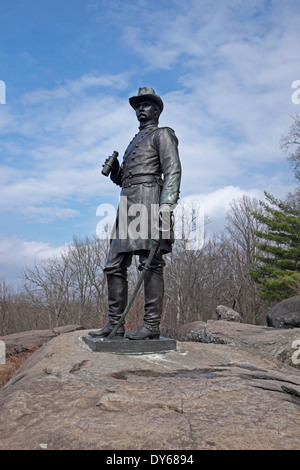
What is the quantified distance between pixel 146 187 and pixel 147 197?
11 centimetres

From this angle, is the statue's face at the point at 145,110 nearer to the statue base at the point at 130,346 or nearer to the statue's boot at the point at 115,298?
the statue's boot at the point at 115,298

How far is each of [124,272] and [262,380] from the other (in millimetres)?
1965

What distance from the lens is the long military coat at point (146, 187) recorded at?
14.4 ft

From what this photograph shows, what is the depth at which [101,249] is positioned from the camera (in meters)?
26.7

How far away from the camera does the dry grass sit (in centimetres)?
719

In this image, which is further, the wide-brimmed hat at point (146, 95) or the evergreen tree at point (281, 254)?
the evergreen tree at point (281, 254)

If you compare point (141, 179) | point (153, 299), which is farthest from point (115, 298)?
point (141, 179)

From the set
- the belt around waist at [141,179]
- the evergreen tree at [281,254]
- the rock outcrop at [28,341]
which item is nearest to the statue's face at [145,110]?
the belt around waist at [141,179]

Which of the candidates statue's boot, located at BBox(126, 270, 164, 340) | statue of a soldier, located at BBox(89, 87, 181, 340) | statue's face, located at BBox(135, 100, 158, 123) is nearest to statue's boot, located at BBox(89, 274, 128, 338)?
statue of a soldier, located at BBox(89, 87, 181, 340)

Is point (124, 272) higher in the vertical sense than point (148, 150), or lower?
lower

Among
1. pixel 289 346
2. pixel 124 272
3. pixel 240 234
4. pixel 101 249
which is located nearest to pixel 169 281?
pixel 101 249

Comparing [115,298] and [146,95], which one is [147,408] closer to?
[115,298]

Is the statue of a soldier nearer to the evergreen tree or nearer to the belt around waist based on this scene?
the belt around waist
